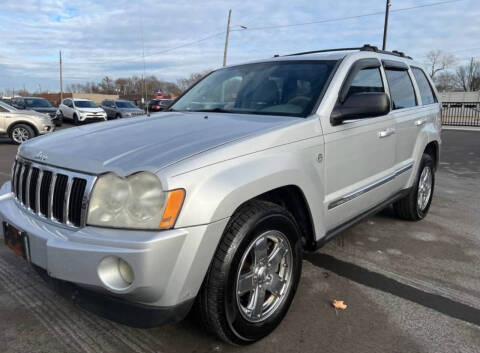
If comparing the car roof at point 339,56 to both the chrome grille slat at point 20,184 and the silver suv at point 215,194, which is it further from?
the chrome grille slat at point 20,184

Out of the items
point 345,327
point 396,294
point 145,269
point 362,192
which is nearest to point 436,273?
point 396,294

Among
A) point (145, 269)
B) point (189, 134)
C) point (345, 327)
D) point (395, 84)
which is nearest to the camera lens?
point (145, 269)

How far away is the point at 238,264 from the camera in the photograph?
214cm

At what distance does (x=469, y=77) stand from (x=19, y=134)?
83671 mm

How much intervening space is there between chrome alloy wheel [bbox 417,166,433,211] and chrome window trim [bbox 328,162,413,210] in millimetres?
622

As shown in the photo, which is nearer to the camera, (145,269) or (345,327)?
(145,269)

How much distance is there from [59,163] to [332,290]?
85.2 inches

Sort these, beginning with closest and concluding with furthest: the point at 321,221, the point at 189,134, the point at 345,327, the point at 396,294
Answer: the point at 189,134
the point at 345,327
the point at 321,221
the point at 396,294

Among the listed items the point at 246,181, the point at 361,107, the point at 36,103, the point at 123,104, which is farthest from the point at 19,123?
the point at 246,181

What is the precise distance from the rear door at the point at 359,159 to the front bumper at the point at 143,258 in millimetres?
1191

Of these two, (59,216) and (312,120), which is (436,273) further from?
(59,216)

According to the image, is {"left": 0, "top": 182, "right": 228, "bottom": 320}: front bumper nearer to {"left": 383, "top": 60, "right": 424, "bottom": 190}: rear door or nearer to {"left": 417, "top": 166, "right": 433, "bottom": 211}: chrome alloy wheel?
{"left": 383, "top": 60, "right": 424, "bottom": 190}: rear door

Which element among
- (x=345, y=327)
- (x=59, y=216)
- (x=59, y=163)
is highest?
(x=59, y=163)

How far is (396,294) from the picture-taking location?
9.96 feet
